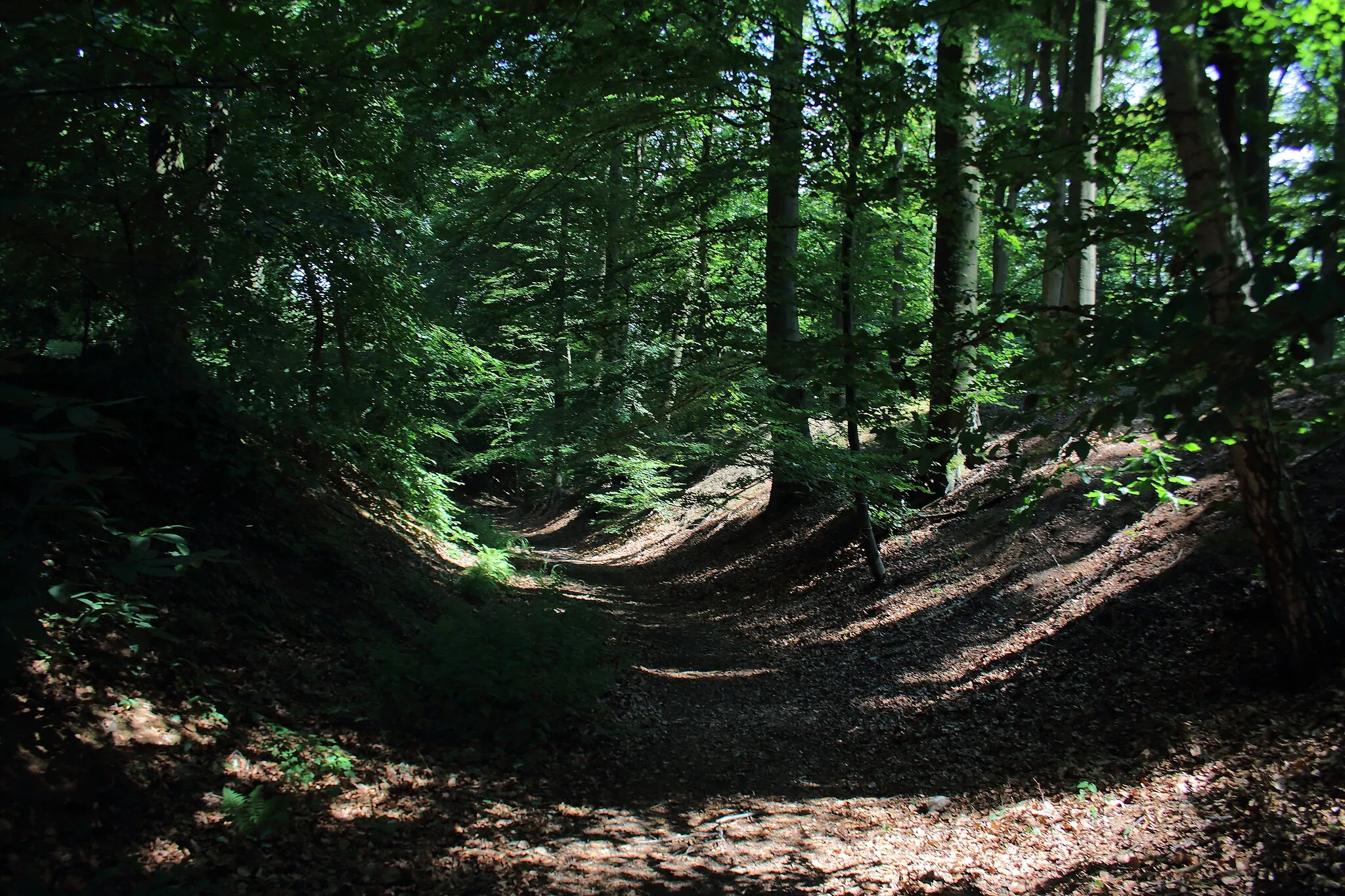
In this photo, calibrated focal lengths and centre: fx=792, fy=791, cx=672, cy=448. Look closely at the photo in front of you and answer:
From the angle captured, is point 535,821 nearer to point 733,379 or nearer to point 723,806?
point 723,806

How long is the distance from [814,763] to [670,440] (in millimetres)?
5849

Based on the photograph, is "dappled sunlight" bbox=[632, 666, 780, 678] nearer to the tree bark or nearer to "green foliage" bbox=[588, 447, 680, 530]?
the tree bark

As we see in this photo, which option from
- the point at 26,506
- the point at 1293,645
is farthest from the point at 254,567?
the point at 1293,645

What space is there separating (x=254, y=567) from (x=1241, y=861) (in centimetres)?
722

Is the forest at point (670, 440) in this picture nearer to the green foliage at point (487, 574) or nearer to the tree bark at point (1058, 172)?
the tree bark at point (1058, 172)

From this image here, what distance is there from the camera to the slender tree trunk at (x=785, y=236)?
5.35 m

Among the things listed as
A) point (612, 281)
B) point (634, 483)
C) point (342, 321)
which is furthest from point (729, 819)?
point (634, 483)

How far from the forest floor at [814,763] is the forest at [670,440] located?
1.5 inches

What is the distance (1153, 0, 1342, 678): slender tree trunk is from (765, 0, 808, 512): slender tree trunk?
2.14 meters

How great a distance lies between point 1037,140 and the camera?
4656 millimetres

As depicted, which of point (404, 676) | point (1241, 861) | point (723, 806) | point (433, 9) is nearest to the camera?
point (1241, 861)

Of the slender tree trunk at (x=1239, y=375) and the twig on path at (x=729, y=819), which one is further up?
the slender tree trunk at (x=1239, y=375)

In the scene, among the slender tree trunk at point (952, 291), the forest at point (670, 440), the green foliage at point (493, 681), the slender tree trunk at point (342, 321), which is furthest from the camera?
the slender tree trunk at point (342, 321)

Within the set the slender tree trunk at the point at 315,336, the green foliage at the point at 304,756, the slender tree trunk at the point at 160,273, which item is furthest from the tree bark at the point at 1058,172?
the slender tree trunk at the point at 315,336
